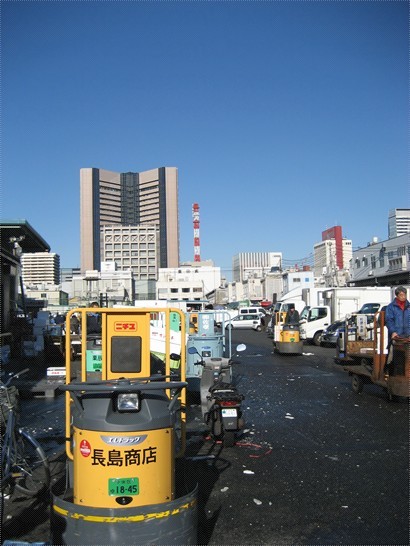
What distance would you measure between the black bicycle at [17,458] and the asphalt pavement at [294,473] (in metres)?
0.15

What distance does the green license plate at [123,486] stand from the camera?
349 cm

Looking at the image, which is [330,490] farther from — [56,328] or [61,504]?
[56,328]

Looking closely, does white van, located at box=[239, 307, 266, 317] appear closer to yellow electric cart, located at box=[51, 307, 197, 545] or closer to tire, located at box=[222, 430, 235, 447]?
tire, located at box=[222, 430, 235, 447]

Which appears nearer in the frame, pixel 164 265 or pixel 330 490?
pixel 330 490

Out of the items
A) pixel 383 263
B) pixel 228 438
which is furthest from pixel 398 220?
pixel 228 438

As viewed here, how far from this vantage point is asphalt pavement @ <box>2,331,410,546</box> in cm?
440

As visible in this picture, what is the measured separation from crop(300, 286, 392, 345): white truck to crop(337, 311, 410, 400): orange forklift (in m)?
12.6

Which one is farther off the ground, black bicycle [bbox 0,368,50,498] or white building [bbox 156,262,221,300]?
white building [bbox 156,262,221,300]

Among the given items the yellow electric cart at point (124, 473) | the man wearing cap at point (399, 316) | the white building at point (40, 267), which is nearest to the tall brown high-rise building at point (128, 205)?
the white building at point (40, 267)

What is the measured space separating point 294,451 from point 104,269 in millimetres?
91664

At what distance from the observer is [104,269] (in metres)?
96.2

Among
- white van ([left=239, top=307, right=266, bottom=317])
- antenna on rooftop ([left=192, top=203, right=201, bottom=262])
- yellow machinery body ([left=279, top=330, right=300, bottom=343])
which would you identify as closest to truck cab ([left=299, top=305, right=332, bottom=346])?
yellow machinery body ([left=279, top=330, right=300, bottom=343])

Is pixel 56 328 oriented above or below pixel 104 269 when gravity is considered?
below

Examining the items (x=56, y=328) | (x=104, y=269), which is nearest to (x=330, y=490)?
(x=56, y=328)
